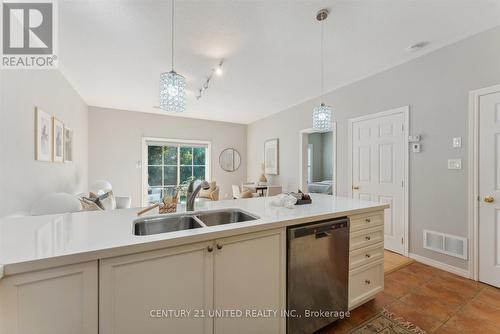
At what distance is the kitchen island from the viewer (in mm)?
813

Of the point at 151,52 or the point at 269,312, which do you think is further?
the point at 151,52

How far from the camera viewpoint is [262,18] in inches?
82.0

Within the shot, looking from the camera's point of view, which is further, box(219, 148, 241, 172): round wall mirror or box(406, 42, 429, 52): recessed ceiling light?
box(219, 148, 241, 172): round wall mirror

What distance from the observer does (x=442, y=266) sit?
2.55 m

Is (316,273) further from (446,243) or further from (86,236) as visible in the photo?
(446,243)

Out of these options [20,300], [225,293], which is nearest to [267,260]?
[225,293]

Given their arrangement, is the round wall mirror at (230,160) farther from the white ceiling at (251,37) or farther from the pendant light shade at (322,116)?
the pendant light shade at (322,116)

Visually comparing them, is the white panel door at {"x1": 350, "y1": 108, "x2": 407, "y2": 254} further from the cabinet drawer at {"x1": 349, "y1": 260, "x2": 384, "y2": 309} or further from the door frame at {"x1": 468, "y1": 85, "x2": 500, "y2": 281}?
the cabinet drawer at {"x1": 349, "y1": 260, "x2": 384, "y2": 309}

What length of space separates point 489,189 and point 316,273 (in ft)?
7.26

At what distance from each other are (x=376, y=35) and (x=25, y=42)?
3630mm

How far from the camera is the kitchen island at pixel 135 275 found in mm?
813

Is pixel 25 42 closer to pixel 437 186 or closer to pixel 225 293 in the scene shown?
pixel 225 293

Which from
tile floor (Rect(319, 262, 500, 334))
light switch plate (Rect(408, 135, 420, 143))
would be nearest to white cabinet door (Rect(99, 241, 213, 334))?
tile floor (Rect(319, 262, 500, 334))

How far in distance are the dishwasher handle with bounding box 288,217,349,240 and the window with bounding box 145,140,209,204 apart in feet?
14.3
